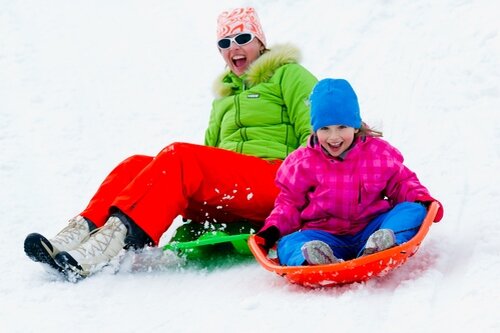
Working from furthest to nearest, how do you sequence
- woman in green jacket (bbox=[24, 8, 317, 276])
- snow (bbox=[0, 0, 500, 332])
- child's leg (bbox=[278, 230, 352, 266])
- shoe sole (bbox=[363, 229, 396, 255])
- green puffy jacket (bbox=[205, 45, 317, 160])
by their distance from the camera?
green puffy jacket (bbox=[205, 45, 317, 160]) → woman in green jacket (bbox=[24, 8, 317, 276]) → child's leg (bbox=[278, 230, 352, 266]) → shoe sole (bbox=[363, 229, 396, 255]) → snow (bbox=[0, 0, 500, 332])

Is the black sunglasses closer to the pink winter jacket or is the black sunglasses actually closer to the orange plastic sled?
the pink winter jacket

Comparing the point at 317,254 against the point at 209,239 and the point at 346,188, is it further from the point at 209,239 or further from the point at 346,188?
the point at 209,239

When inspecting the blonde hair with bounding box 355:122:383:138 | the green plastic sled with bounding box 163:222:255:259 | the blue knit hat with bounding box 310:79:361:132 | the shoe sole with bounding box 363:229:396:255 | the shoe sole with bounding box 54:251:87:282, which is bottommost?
the green plastic sled with bounding box 163:222:255:259

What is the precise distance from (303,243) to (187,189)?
2.47ft

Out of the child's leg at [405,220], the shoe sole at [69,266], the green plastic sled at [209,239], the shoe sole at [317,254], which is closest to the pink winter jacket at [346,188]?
the child's leg at [405,220]

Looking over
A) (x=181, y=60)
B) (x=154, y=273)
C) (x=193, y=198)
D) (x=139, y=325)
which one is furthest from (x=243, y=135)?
(x=181, y=60)

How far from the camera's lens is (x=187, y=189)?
361cm

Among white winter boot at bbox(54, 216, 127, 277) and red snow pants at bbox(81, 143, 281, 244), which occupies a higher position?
red snow pants at bbox(81, 143, 281, 244)

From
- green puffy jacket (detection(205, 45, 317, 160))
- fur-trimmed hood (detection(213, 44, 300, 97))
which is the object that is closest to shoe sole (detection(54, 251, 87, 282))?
green puffy jacket (detection(205, 45, 317, 160))

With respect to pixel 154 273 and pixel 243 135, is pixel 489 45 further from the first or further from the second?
pixel 154 273

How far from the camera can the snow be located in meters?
2.71

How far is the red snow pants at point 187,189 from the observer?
346cm

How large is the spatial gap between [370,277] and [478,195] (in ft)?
3.32

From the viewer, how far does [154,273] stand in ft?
11.4
